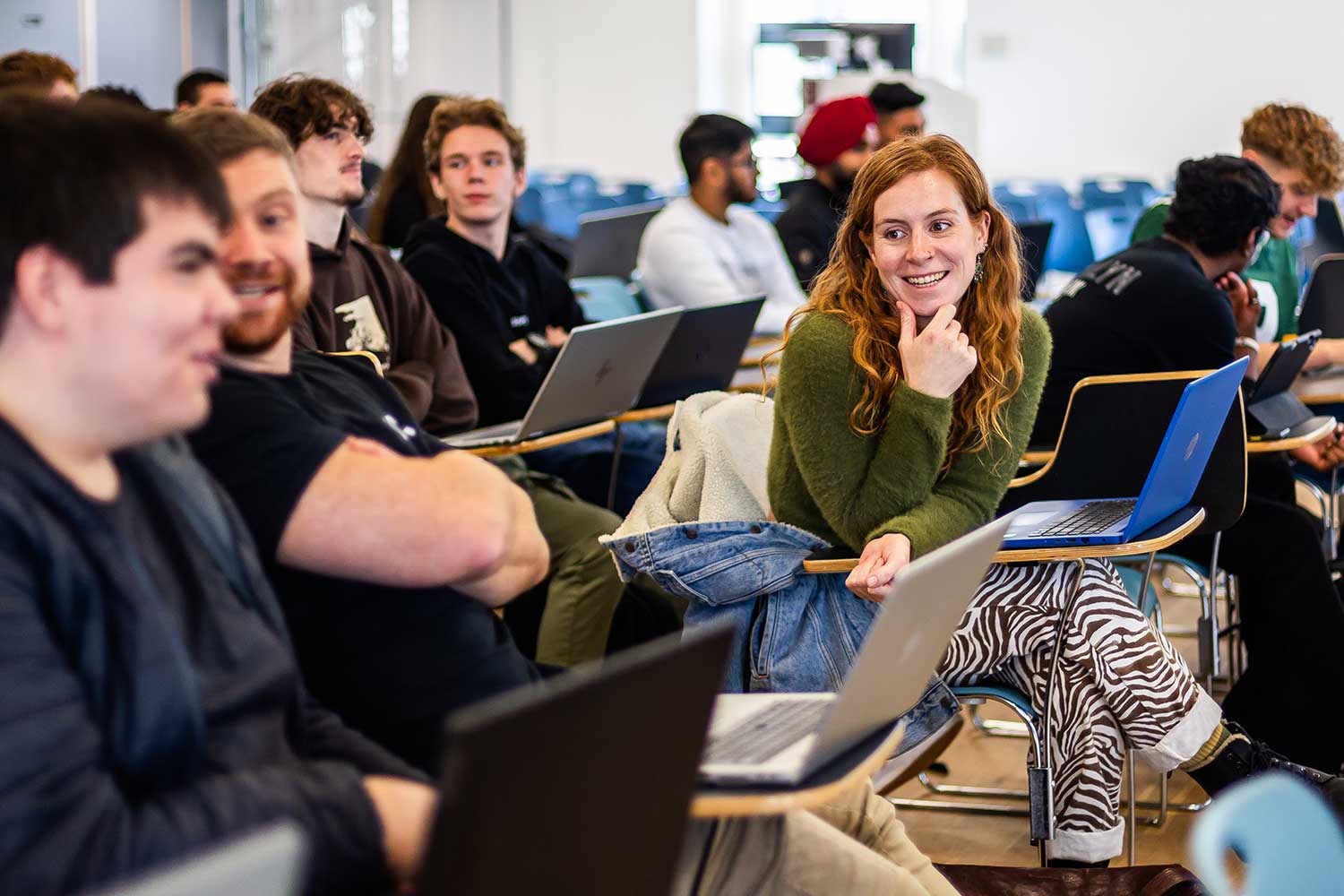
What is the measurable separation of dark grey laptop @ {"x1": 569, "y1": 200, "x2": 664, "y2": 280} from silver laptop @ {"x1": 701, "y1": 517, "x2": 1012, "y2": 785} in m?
3.74

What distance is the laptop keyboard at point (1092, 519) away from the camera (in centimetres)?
234

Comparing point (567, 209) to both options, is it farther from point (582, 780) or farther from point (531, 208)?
point (582, 780)

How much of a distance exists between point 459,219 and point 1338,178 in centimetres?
232

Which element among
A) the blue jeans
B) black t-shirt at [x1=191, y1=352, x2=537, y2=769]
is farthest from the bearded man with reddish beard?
the blue jeans

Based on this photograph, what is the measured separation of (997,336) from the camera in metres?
2.45

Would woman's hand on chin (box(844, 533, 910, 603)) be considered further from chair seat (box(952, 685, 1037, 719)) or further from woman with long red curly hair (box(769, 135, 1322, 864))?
chair seat (box(952, 685, 1037, 719))

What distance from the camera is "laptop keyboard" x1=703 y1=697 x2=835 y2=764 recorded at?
141cm

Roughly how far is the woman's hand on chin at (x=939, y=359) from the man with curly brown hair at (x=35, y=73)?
226cm

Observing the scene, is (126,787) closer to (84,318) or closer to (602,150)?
(84,318)

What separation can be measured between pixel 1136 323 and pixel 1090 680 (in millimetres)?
963

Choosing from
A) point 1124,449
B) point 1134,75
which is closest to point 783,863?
point 1124,449

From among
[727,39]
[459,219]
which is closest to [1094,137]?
[727,39]

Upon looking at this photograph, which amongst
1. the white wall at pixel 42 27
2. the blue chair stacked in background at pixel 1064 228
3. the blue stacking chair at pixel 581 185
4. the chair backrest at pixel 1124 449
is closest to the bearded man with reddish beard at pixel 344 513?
the chair backrest at pixel 1124 449

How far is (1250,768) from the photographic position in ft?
7.95
